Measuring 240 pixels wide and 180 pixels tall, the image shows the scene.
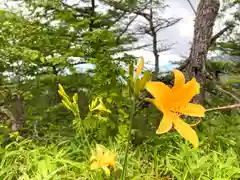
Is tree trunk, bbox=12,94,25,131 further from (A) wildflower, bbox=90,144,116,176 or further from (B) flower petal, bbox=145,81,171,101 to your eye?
(B) flower petal, bbox=145,81,171,101

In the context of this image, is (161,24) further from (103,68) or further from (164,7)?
(103,68)

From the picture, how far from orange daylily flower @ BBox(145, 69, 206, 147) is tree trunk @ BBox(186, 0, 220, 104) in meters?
1.77

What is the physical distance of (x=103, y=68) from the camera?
208 centimetres

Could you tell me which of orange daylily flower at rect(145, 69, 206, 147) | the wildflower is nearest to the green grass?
the wildflower

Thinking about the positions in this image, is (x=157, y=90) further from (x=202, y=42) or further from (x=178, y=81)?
(x=202, y=42)

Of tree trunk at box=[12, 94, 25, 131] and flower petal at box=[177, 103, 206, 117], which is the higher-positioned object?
flower petal at box=[177, 103, 206, 117]

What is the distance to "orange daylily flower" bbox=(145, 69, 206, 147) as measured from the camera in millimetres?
629

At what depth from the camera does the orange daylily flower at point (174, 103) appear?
63 cm

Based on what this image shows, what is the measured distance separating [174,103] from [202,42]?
188 centimetres

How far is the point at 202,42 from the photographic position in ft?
8.04

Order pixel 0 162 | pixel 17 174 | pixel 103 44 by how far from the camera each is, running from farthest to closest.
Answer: pixel 103 44 < pixel 0 162 < pixel 17 174

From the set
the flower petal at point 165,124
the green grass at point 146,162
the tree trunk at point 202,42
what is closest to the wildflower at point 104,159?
the flower petal at point 165,124

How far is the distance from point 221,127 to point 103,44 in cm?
87

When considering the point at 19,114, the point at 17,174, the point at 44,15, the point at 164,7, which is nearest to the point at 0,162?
the point at 17,174
